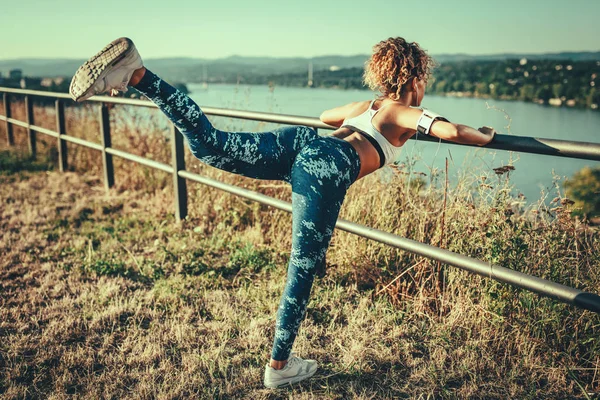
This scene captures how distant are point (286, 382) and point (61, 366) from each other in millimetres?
1118

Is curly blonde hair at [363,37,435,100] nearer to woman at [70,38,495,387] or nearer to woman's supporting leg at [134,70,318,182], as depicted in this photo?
woman at [70,38,495,387]

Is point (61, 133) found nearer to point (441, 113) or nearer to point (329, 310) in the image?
point (329, 310)

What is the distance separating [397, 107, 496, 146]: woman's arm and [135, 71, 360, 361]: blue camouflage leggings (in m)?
0.29

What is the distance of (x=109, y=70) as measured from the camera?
76.8 inches

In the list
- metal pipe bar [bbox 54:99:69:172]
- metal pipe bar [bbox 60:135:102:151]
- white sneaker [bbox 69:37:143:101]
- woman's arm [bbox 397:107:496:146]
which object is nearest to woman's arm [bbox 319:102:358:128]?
woman's arm [bbox 397:107:496:146]

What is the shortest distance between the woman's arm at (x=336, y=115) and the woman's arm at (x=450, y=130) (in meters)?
0.41

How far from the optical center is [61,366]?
2365 mm

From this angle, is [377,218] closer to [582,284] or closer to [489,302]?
[489,302]

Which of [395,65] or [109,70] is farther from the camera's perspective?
[395,65]

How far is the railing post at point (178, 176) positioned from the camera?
14.5 ft

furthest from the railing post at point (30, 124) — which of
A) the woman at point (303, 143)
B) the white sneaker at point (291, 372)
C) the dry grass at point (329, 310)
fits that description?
the white sneaker at point (291, 372)

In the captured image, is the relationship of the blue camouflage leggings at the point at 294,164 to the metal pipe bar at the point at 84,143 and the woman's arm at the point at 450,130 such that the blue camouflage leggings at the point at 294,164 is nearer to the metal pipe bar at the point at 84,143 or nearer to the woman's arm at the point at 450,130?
the woman's arm at the point at 450,130

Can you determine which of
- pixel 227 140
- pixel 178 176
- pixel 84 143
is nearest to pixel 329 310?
pixel 227 140

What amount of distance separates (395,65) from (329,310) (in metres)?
1.51
